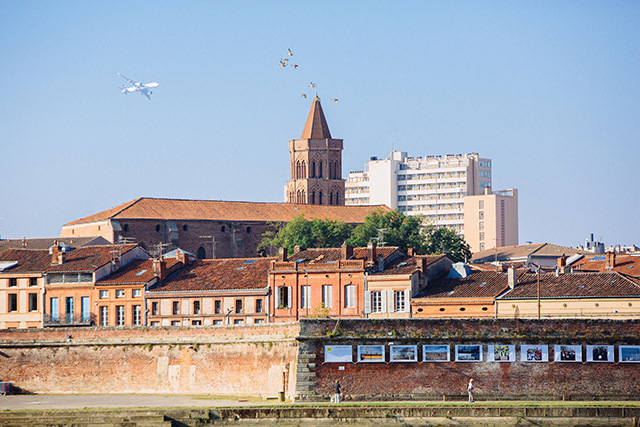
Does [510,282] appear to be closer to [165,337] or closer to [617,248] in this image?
[165,337]

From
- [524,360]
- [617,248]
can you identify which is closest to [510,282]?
[524,360]

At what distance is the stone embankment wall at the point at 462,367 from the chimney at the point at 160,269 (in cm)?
2989

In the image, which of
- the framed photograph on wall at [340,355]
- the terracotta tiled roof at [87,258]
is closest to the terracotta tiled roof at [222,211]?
the terracotta tiled roof at [87,258]

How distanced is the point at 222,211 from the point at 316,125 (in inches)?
1429

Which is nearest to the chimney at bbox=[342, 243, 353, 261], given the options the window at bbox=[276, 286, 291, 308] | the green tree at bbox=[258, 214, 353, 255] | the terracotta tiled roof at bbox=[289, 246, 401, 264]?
the terracotta tiled roof at bbox=[289, 246, 401, 264]

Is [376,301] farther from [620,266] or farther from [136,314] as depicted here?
[620,266]

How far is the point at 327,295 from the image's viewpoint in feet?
267

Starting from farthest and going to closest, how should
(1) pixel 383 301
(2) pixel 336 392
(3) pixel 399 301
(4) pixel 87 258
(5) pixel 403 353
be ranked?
(4) pixel 87 258
(1) pixel 383 301
(3) pixel 399 301
(5) pixel 403 353
(2) pixel 336 392

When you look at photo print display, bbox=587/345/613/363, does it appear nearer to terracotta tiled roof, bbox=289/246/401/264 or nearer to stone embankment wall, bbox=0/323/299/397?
stone embankment wall, bbox=0/323/299/397

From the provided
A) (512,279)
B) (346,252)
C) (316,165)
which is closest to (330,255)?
(346,252)

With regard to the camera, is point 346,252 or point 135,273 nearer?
point 346,252

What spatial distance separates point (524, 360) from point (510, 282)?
18.7 m

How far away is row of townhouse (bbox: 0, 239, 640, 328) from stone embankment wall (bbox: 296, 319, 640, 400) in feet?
52.9

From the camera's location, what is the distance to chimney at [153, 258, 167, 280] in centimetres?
8456
